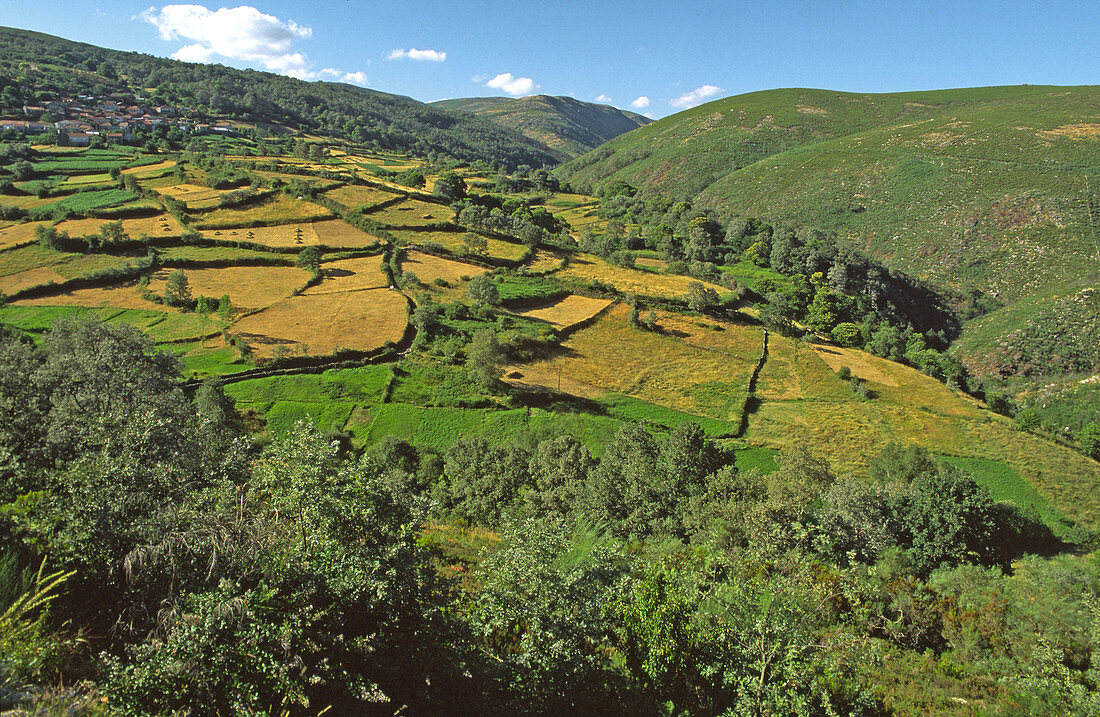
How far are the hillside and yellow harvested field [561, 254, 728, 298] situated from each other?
156ft

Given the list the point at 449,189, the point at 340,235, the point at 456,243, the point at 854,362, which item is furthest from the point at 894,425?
the point at 449,189

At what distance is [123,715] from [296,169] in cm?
11938

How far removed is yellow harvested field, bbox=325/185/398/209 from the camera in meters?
93.7

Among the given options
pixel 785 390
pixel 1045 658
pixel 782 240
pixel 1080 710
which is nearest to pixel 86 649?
pixel 1080 710

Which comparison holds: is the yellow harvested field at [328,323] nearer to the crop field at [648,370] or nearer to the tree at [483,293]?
the tree at [483,293]

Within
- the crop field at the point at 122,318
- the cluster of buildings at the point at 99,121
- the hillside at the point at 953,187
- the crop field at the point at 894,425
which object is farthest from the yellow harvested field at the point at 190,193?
the hillside at the point at 953,187

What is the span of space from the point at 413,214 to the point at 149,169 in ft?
171

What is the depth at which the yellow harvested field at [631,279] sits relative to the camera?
77625mm

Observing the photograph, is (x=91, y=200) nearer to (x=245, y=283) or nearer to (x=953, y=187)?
(x=245, y=283)

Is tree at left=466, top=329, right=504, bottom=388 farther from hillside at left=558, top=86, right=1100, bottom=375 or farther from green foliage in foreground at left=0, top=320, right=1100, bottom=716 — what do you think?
hillside at left=558, top=86, right=1100, bottom=375

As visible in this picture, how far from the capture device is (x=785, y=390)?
55.9 metres

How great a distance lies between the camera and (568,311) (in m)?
69.3

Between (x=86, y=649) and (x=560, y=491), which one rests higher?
(x=86, y=649)

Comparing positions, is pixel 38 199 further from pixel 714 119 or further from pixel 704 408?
pixel 714 119
